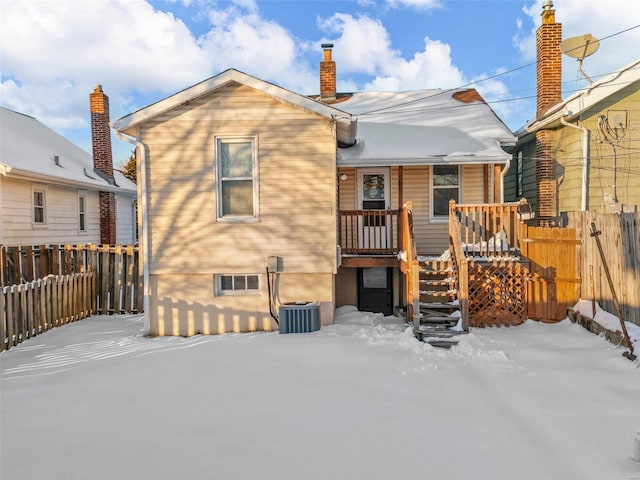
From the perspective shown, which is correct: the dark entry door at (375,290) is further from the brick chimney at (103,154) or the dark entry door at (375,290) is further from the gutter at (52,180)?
the brick chimney at (103,154)

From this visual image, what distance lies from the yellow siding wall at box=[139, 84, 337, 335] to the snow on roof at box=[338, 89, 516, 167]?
2.14m

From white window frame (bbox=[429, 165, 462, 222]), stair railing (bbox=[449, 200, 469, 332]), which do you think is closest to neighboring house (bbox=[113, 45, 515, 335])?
stair railing (bbox=[449, 200, 469, 332])

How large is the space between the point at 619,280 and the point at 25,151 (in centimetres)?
1738

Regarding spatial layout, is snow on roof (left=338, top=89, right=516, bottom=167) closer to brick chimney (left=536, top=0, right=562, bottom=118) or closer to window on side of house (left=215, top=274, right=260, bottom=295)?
brick chimney (left=536, top=0, right=562, bottom=118)

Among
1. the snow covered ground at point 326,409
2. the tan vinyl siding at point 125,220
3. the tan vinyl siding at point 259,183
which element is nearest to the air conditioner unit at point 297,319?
the snow covered ground at point 326,409

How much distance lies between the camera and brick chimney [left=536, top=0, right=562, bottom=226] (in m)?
13.6

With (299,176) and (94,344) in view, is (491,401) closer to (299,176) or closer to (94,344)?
(299,176)

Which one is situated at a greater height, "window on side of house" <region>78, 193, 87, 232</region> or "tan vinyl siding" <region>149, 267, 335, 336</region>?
"window on side of house" <region>78, 193, 87, 232</region>

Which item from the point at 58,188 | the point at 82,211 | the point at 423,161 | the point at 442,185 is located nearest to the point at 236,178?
the point at 423,161

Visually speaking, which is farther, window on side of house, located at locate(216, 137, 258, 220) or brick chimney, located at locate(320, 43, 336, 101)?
brick chimney, located at locate(320, 43, 336, 101)

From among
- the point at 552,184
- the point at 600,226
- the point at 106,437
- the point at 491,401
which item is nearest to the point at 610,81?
the point at 552,184

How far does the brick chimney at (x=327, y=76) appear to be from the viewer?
15.6m

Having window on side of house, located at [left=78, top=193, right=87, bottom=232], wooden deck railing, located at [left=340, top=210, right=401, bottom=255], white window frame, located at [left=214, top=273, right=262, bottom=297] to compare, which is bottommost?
white window frame, located at [left=214, top=273, right=262, bottom=297]

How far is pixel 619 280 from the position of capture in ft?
25.6
